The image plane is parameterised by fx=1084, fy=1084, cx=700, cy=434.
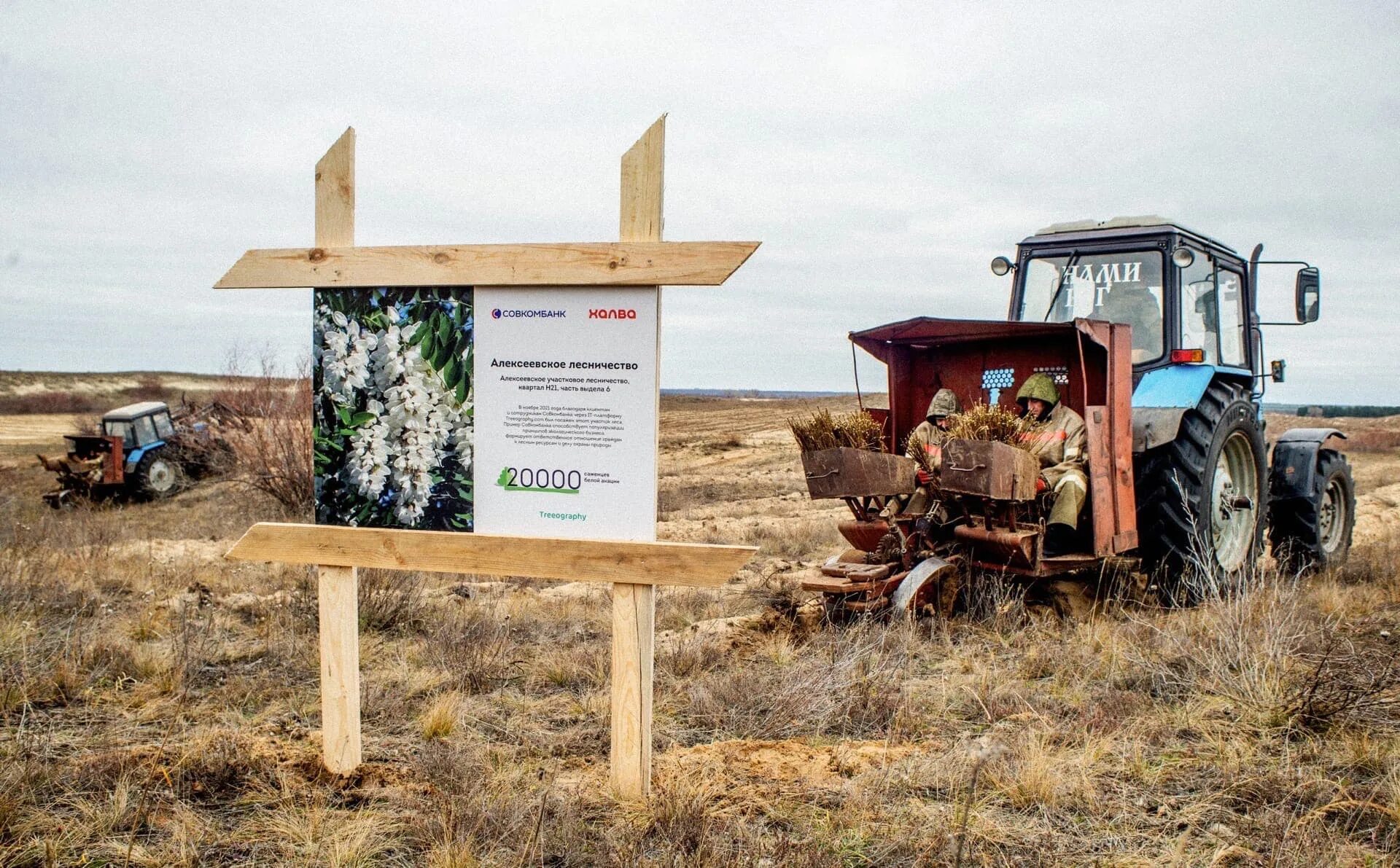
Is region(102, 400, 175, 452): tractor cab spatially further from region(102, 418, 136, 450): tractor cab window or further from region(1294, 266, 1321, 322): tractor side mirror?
region(1294, 266, 1321, 322): tractor side mirror

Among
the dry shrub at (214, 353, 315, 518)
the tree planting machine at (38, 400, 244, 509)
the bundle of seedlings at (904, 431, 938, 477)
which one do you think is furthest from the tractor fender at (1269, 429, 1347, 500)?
the tree planting machine at (38, 400, 244, 509)

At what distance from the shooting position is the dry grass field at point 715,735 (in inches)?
144

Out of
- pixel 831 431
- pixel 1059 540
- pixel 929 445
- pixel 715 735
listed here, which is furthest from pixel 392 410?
pixel 1059 540

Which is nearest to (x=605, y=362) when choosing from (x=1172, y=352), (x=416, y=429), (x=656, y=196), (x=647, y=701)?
(x=656, y=196)

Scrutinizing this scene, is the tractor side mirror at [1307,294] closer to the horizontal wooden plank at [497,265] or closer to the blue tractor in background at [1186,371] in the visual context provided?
the blue tractor in background at [1186,371]

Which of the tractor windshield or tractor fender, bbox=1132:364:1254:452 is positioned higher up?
A: the tractor windshield

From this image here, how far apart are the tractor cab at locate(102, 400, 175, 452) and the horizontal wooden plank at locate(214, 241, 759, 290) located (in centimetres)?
1902

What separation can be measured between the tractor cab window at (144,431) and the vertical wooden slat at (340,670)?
19600mm

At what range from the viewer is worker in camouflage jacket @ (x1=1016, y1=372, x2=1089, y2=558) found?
6707 millimetres

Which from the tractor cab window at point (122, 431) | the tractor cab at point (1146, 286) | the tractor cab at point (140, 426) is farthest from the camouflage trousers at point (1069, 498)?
the tractor cab window at point (122, 431)

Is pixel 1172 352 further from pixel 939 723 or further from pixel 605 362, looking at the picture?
pixel 605 362

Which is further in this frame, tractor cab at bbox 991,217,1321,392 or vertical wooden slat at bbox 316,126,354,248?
tractor cab at bbox 991,217,1321,392

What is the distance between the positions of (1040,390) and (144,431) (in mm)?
19834

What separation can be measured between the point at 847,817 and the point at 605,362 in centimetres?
186
